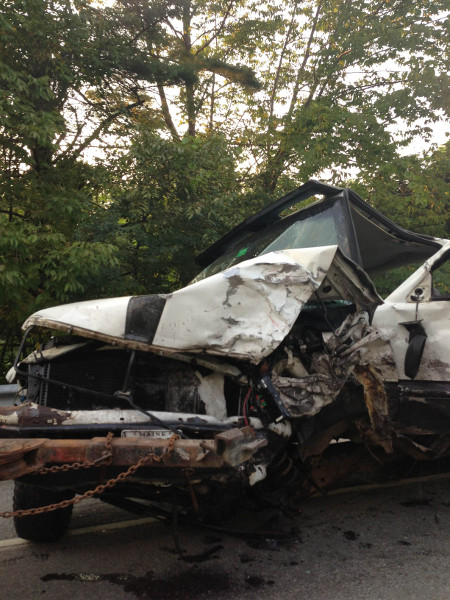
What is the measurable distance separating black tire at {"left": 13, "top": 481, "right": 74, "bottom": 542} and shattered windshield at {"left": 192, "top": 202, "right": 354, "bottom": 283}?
2.07 m

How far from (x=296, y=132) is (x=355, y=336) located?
7.13 m

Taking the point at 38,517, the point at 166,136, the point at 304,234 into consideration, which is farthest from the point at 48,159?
the point at 38,517

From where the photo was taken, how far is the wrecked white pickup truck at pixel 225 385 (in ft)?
7.79

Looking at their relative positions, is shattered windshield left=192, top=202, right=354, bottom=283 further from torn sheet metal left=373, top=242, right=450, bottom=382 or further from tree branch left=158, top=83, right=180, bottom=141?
tree branch left=158, top=83, right=180, bottom=141

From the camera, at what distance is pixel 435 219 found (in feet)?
31.1

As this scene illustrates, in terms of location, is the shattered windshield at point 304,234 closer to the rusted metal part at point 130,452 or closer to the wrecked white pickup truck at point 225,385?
the wrecked white pickup truck at point 225,385

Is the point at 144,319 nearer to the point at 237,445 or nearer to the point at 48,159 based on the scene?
the point at 237,445

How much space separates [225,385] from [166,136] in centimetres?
690

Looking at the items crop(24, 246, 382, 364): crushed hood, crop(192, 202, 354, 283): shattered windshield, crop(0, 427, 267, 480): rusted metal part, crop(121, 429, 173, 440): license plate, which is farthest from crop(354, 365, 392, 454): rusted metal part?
crop(121, 429, 173, 440): license plate

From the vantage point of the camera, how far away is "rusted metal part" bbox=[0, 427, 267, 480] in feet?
7.02

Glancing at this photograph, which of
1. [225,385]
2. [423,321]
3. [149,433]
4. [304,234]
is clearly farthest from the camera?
[304,234]

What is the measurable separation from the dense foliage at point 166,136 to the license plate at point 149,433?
389 cm

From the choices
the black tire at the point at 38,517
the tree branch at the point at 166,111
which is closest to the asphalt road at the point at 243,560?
the black tire at the point at 38,517

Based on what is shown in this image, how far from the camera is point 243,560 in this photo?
3.06 m
